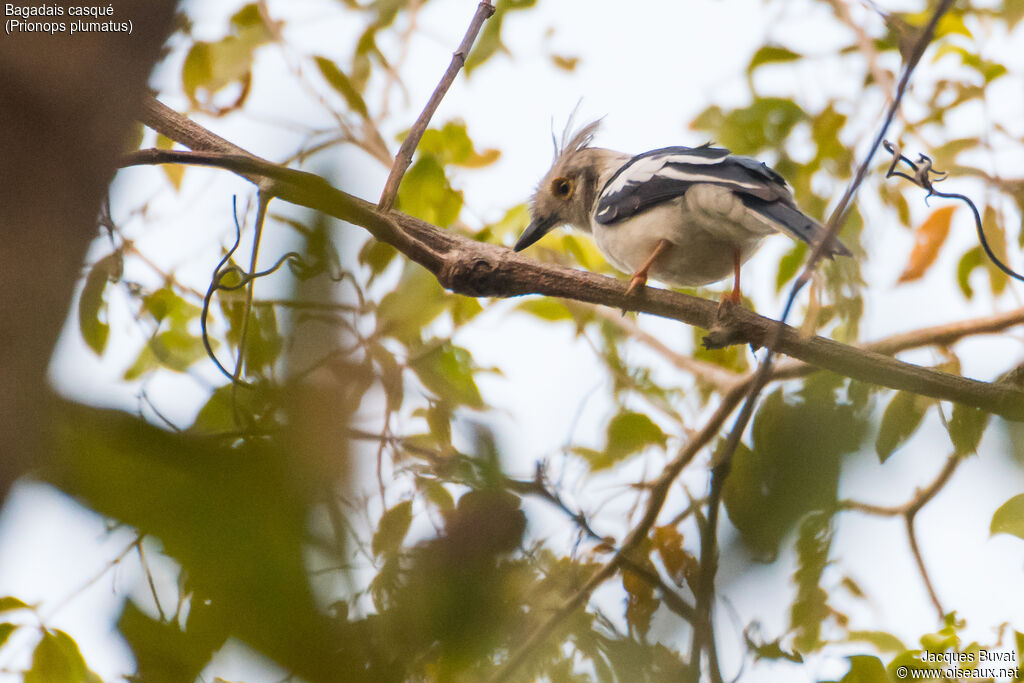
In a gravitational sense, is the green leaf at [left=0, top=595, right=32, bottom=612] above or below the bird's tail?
below

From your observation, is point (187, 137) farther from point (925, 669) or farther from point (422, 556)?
point (925, 669)

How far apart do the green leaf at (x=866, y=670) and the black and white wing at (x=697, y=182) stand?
3.56ft

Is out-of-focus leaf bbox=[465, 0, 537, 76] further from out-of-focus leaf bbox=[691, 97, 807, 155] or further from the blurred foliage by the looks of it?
the blurred foliage

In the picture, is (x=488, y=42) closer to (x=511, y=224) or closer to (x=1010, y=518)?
(x=511, y=224)

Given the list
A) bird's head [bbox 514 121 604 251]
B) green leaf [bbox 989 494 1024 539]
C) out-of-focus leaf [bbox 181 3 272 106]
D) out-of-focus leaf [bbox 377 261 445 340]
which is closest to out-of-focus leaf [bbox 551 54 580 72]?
bird's head [bbox 514 121 604 251]

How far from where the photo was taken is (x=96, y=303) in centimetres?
199

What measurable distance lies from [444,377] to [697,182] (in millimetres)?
1749

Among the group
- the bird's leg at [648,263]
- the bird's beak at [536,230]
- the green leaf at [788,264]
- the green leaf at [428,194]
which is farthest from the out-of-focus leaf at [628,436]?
the bird's beak at [536,230]

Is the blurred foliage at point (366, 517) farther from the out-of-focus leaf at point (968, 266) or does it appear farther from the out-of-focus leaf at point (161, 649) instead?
the out-of-focus leaf at point (968, 266)

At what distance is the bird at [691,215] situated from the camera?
2.38 metres

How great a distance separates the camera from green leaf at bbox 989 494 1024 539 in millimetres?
1362

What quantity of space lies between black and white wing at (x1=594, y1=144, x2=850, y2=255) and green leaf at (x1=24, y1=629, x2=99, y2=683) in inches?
72.7

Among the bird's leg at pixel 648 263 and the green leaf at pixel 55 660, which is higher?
the bird's leg at pixel 648 263

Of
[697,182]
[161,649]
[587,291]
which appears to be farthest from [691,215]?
Answer: [161,649]
